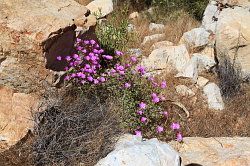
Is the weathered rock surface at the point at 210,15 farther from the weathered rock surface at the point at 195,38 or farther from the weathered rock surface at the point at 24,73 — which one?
the weathered rock surface at the point at 24,73

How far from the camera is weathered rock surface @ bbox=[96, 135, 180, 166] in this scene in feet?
12.7

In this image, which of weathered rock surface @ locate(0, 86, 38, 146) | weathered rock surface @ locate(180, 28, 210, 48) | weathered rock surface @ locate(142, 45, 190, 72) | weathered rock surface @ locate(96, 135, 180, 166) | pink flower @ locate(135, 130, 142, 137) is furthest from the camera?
weathered rock surface @ locate(180, 28, 210, 48)

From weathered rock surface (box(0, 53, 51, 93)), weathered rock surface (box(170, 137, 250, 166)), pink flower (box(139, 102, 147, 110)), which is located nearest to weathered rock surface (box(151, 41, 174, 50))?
pink flower (box(139, 102, 147, 110))

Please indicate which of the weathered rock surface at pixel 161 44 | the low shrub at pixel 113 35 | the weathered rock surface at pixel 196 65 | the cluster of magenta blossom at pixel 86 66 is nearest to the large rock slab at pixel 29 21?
the cluster of magenta blossom at pixel 86 66

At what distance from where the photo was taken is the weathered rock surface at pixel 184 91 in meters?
5.71

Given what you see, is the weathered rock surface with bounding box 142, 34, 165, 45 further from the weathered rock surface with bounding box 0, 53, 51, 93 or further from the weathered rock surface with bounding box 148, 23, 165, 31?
the weathered rock surface with bounding box 0, 53, 51, 93

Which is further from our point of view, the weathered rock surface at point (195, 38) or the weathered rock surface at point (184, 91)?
the weathered rock surface at point (195, 38)

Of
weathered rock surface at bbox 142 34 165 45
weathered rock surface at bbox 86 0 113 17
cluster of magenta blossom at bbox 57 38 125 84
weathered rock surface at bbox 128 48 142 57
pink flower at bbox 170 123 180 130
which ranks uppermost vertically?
cluster of magenta blossom at bbox 57 38 125 84

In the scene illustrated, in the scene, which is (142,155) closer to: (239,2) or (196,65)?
(196,65)

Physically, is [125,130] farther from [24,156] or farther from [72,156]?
[24,156]

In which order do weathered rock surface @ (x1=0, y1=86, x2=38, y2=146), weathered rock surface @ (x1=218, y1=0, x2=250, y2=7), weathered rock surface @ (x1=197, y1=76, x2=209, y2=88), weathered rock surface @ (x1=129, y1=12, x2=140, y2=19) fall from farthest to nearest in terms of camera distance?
weathered rock surface @ (x1=129, y1=12, x2=140, y2=19) → weathered rock surface @ (x1=218, y1=0, x2=250, y2=7) → weathered rock surface @ (x1=197, y1=76, x2=209, y2=88) → weathered rock surface @ (x1=0, y1=86, x2=38, y2=146)

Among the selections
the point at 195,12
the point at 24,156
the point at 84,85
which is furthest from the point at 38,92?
the point at 195,12

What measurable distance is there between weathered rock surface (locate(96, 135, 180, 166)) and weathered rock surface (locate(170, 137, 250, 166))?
1.17 feet

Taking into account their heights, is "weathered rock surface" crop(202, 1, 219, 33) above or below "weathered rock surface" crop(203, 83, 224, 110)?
above
